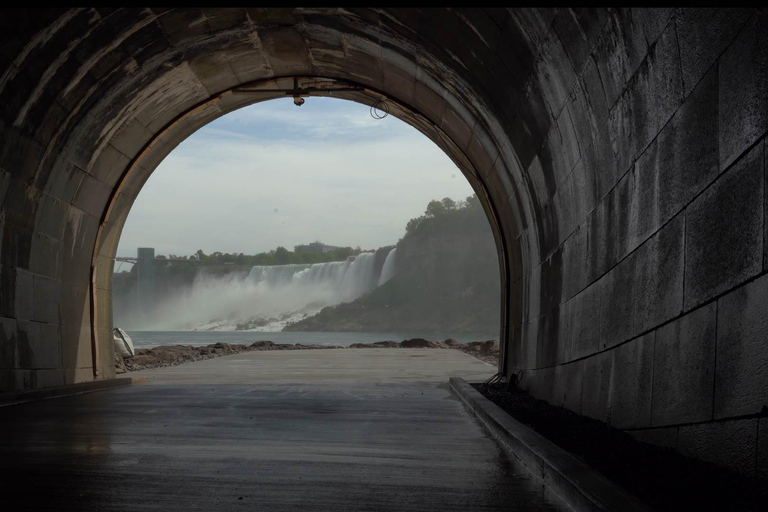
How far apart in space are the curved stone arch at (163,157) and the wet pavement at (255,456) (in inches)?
98.4

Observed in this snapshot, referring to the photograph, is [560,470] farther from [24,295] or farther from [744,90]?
[24,295]

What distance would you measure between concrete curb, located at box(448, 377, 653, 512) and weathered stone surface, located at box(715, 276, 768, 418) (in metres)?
0.71

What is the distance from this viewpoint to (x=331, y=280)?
13150 cm

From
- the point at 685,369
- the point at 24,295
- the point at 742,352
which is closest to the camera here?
the point at 742,352

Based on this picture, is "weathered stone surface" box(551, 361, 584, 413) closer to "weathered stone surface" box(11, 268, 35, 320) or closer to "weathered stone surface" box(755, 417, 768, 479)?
"weathered stone surface" box(755, 417, 768, 479)

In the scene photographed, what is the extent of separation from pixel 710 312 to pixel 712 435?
66 cm

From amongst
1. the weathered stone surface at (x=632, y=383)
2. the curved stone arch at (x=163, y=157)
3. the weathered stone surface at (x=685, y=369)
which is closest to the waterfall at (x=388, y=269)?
the curved stone arch at (x=163, y=157)

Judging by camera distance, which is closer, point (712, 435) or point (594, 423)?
point (712, 435)

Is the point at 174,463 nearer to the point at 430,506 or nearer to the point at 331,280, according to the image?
the point at 430,506

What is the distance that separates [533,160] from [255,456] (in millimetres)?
4860

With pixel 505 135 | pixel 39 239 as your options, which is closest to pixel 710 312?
pixel 505 135

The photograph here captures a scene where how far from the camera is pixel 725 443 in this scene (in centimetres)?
430

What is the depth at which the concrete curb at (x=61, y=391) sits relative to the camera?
1036 cm

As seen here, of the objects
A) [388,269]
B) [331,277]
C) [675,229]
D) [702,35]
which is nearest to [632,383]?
[675,229]
